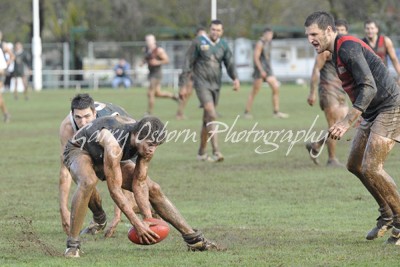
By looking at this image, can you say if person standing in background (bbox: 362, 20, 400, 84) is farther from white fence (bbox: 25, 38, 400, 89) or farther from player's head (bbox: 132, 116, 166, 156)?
white fence (bbox: 25, 38, 400, 89)

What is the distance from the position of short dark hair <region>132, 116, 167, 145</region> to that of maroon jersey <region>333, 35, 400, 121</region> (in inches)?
67.7

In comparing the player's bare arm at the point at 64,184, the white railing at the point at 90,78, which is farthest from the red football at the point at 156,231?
the white railing at the point at 90,78

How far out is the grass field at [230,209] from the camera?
8.43 meters

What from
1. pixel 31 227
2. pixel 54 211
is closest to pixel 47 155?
pixel 54 211

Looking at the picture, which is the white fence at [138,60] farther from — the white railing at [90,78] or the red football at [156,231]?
the red football at [156,231]

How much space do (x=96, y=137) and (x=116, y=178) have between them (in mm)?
411

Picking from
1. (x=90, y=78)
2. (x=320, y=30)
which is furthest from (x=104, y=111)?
(x=90, y=78)

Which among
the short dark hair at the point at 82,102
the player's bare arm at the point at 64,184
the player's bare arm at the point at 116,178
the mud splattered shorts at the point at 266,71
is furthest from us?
the mud splattered shorts at the point at 266,71

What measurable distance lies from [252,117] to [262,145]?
634 cm

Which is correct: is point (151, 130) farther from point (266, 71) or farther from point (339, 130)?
point (266, 71)

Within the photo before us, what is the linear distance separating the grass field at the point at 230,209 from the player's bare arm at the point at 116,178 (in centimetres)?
24

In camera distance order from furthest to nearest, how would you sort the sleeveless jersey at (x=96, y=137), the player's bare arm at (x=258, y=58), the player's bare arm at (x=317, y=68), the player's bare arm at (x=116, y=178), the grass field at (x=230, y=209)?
1. the player's bare arm at (x=258, y=58)
2. the player's bare arm at (x=317, y=68)
3. the grass field at (x=230, y=209)
4. the sleeveless jersey at (x=96, y=137)
5. the player's bare arm at (x=116, y=178)

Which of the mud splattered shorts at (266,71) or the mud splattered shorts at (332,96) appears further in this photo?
the mud splattered shorts at (266,71)

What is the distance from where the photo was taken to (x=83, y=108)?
353 inches
